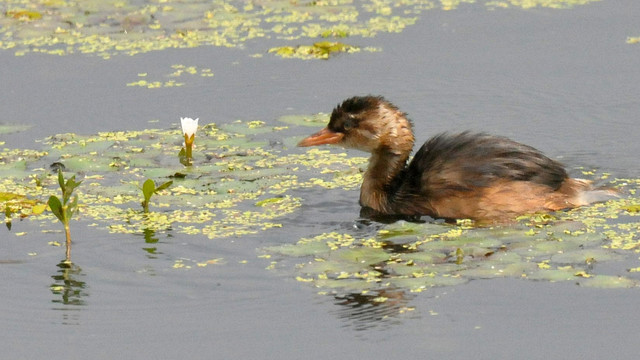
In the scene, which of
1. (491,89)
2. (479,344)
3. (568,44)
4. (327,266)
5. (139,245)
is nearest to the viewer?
(479,344)

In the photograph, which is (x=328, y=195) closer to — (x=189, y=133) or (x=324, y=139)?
(x=324, y=139)

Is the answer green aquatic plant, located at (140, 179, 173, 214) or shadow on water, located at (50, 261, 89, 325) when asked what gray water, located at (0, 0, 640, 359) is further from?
green aquatic plant, located at (140, 179, 173, 214)

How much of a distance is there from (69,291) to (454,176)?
2.93 m

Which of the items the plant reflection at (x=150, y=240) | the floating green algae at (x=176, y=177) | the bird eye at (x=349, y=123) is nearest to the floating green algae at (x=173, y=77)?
the floating green algae at (x=176, y=177)

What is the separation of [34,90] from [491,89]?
4.37 m

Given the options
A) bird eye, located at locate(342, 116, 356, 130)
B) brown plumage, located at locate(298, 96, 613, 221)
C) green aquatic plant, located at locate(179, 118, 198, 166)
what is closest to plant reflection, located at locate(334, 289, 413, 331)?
brown plumage, located at locate(298, 96, 613, 221)

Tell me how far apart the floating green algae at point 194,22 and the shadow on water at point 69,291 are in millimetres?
A: 5896

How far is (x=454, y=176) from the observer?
30.5 ft

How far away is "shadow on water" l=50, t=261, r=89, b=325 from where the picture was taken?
295 inches

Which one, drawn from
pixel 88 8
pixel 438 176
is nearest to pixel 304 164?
pixel 438 176

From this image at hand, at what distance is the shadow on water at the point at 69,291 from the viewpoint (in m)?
7.49

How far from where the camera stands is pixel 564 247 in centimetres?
814

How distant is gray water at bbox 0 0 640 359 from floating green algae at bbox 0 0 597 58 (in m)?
0.29

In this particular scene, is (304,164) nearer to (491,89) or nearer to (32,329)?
(491,89)
